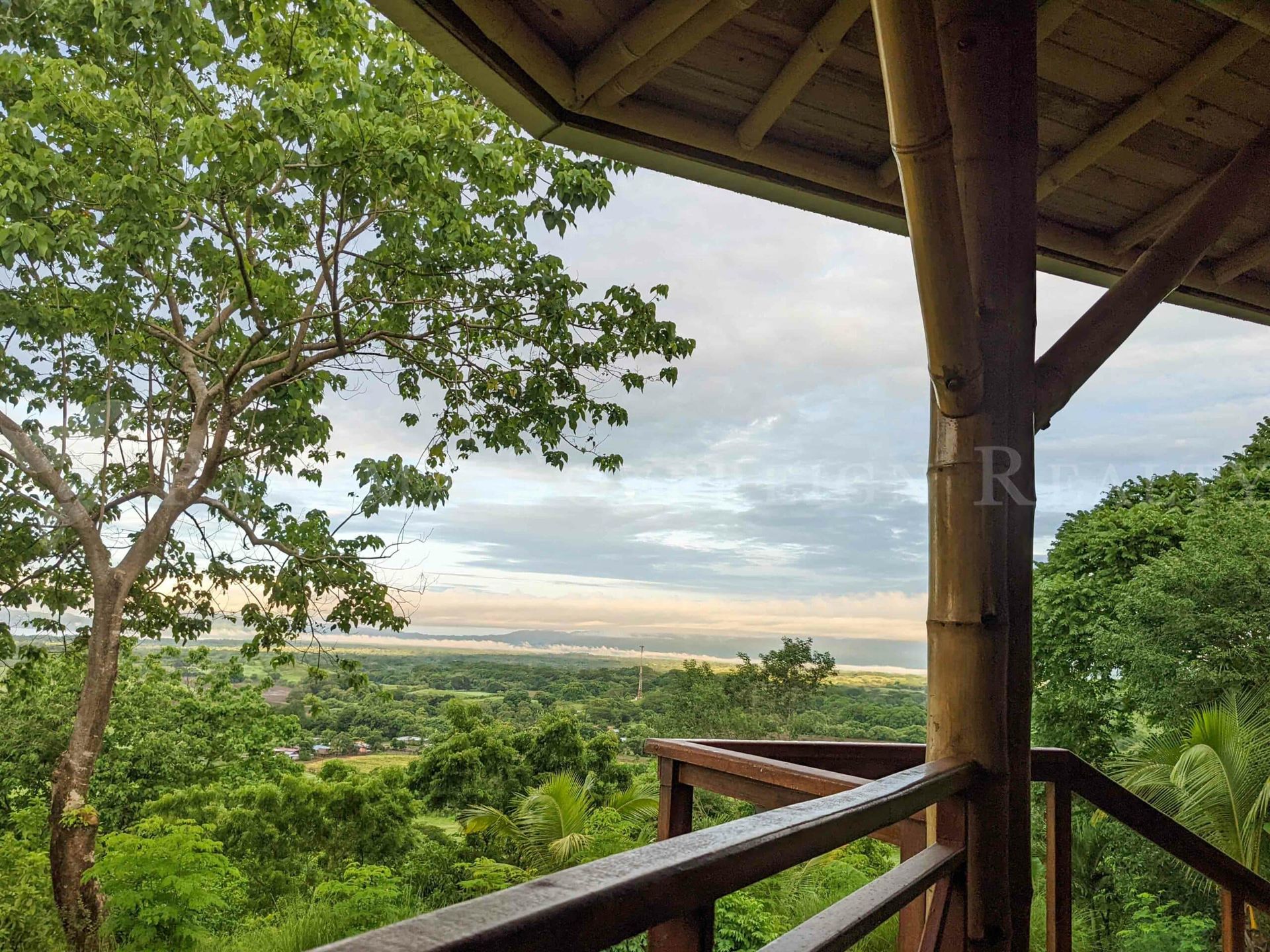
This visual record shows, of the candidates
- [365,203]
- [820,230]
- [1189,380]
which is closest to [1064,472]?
[1189,380]

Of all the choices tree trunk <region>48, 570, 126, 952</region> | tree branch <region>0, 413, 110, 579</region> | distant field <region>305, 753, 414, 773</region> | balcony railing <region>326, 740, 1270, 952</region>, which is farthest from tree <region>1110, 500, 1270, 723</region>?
tree branch <region>0, 413, 110, 579</region>

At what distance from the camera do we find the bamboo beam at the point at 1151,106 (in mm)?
1349

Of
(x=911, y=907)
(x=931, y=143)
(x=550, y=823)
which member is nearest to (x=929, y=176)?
(x=931, y=143)

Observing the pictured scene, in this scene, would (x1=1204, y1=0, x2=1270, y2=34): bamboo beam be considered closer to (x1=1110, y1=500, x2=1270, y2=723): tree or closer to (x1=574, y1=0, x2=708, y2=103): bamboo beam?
(x1=574, y1=0, x2=708, y2=103): bamboo beam

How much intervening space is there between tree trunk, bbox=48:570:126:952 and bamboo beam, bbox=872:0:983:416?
617cm

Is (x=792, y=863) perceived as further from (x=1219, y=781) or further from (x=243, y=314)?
(x=243, y=314)

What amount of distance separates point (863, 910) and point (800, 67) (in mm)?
1256

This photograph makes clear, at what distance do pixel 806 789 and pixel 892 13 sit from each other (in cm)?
99

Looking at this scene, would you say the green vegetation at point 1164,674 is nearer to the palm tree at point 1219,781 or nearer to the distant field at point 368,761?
the palm tree at point 1219,781

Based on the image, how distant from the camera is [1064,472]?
12289mm

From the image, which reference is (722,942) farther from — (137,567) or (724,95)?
(724,95)

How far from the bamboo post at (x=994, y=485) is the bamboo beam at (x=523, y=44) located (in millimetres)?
586

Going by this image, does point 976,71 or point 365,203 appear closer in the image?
point 976,71

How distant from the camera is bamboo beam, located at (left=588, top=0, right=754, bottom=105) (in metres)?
1.27
